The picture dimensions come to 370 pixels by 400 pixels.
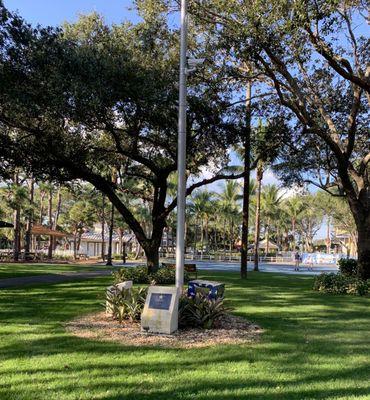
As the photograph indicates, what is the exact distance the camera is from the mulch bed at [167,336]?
820 centimetres

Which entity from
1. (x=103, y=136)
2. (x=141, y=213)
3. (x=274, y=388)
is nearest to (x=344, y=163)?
(x=103, y=136)

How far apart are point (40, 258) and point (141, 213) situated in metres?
16.6

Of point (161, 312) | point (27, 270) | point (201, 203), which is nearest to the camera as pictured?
point (161, 312)

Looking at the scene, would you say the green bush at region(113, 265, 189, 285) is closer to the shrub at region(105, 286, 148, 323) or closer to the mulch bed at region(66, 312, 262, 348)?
the shrub at region(105, 286, 148, 323)

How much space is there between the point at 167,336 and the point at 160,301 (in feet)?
2.16

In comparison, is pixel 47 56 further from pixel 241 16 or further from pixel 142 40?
pixel 241 16

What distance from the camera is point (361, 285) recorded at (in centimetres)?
1661

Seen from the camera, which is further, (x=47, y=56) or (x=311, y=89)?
(x=311, y=89)

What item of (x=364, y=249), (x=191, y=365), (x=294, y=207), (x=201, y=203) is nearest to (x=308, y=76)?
(x=364, y=249)

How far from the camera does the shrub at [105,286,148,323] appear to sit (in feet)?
32.4

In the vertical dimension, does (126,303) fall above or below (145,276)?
below

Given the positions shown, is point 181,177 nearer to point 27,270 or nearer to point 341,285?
point 341,285

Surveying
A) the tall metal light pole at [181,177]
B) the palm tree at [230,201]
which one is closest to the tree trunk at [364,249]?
the tall metal light pole at [181,177]

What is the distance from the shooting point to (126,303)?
993 centimetres
